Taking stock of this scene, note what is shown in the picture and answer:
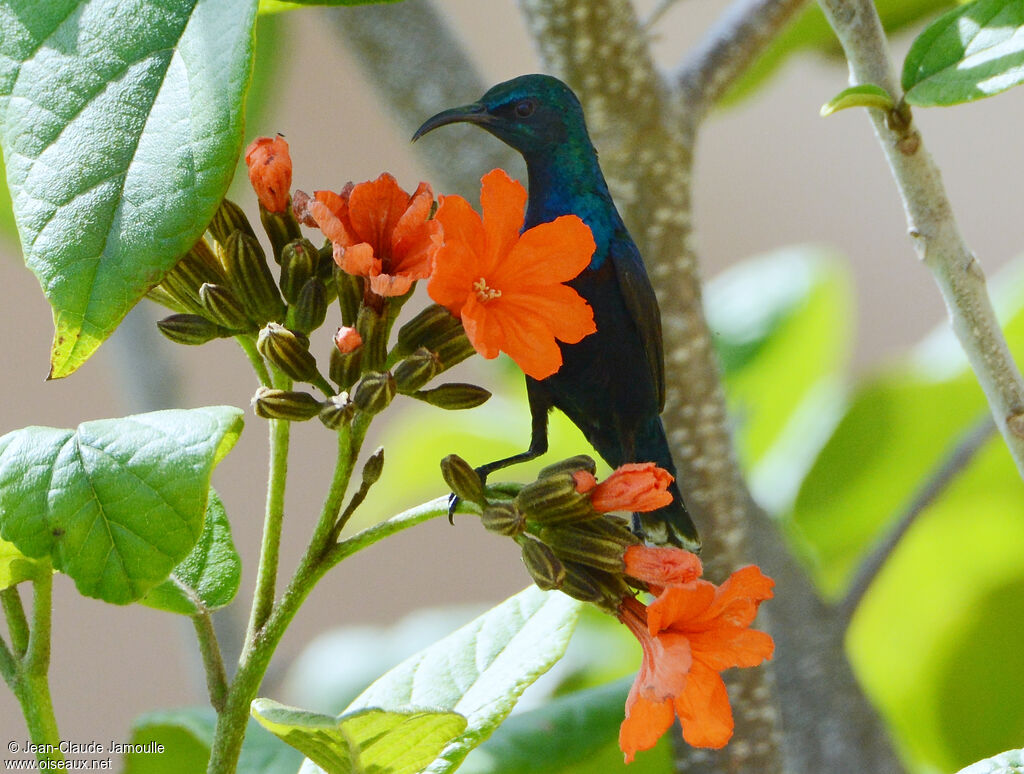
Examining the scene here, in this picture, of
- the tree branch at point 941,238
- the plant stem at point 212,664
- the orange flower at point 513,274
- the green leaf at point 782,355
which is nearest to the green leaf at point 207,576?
the plant stem at point 212,664

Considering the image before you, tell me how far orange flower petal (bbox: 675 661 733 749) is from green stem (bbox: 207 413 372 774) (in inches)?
3.7

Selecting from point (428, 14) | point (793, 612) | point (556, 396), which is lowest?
point (793, 612)

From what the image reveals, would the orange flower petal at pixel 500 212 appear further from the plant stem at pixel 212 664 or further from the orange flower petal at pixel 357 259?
the plant stem at pixel 212 664

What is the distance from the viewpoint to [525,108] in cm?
27

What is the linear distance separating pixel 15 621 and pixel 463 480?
136mm

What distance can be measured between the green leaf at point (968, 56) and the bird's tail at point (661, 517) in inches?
4.4

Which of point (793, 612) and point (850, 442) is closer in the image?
point (793, 612)

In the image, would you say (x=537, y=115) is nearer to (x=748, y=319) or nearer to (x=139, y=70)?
(x=139, y=70)

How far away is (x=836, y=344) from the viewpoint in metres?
0.90

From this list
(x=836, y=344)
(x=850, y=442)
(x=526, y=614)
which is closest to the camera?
(x=526, y=614)

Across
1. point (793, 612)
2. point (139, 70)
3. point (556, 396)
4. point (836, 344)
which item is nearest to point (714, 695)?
point (556, 396)

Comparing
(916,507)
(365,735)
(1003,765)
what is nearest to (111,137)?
(365,735)

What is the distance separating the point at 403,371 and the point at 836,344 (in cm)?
71

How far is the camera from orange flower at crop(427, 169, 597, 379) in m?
0.24
